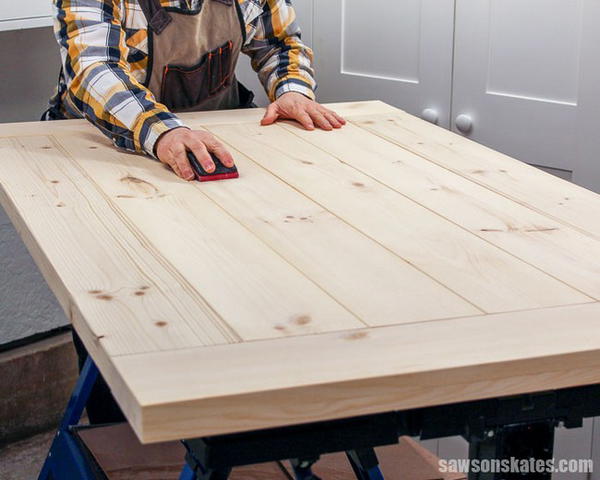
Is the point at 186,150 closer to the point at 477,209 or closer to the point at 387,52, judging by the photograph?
the point at 477,209

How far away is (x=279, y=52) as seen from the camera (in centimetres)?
217

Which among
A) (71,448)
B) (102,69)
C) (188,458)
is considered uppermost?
(102,69)

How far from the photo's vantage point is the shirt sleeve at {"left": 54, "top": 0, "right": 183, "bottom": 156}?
68.2 inches

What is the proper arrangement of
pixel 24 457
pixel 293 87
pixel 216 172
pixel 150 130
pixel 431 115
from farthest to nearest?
pixel 24 457
pixel 431 115
pixel 293 87
pixel 150 130
pixel 216 172

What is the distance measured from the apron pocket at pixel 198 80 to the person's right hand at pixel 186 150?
405 mm

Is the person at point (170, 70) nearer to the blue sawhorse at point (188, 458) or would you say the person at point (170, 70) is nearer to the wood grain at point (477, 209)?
the wood grain at point (477, 209)

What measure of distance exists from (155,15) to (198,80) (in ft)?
0.72

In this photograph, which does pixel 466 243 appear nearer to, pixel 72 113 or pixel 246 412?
pixel 246 412

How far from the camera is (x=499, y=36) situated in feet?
7.36

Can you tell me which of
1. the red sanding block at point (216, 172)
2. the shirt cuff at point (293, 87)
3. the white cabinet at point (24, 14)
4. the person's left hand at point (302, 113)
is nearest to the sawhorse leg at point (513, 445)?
the red sanding block at point (216, 172)

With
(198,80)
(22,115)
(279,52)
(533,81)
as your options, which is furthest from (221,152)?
(22,115)

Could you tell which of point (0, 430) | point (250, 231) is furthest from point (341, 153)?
point (0, 430)

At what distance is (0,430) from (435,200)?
176cm

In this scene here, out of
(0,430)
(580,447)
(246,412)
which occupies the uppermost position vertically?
(246,412)
